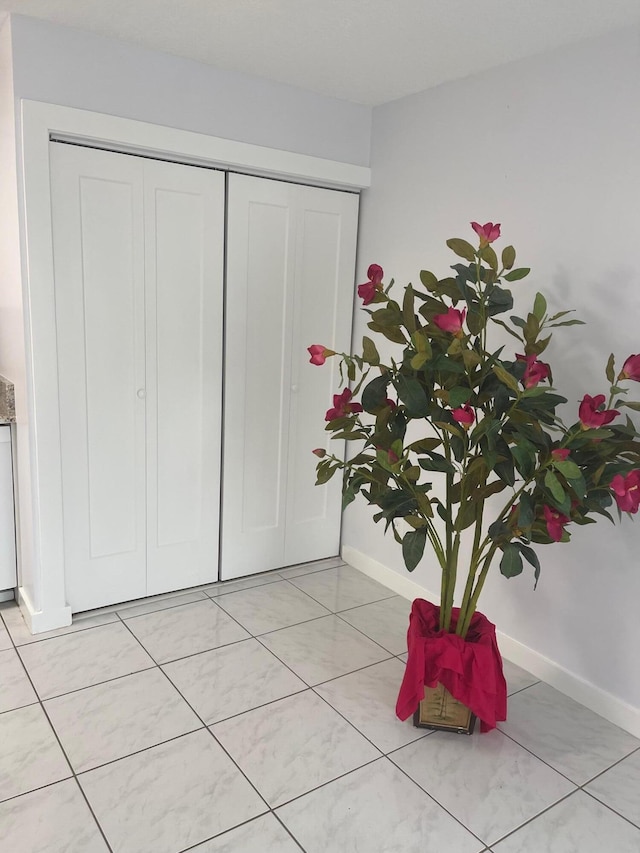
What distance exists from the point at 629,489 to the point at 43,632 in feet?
7.41

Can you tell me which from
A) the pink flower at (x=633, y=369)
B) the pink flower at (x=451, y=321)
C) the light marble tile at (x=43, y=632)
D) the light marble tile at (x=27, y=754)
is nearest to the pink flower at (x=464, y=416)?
the pink flower at (x=451, y=321)

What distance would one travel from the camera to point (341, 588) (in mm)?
3273

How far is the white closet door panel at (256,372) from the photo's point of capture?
9.77ft

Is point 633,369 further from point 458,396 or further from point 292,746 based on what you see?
point 292,746

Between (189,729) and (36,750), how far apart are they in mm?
457

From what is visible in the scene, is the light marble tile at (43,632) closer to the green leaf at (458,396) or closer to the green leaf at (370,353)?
the green leaf at (370,353)

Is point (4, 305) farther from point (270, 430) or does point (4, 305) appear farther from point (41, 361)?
point (270, 430)

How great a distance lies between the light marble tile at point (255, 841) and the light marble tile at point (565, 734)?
863 mm

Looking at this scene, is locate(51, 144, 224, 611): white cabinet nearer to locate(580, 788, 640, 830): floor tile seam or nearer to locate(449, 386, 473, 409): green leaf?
locate(449, 386, 473, 409): green leaf

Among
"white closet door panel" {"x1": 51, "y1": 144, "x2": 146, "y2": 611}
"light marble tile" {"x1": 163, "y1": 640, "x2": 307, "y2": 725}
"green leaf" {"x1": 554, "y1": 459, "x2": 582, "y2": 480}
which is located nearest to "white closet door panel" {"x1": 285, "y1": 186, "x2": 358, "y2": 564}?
"white closet door panel" {"x1": 51, "y1": 144, "x2": 146, "y2": 611}

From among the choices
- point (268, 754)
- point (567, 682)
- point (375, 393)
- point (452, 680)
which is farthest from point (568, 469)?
point (268, 754)

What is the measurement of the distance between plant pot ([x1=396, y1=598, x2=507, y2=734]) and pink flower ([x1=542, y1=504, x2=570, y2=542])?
498 mm

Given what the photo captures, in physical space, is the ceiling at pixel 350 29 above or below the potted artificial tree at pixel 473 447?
above

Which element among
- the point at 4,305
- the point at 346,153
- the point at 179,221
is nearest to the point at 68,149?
the point at 179,221
